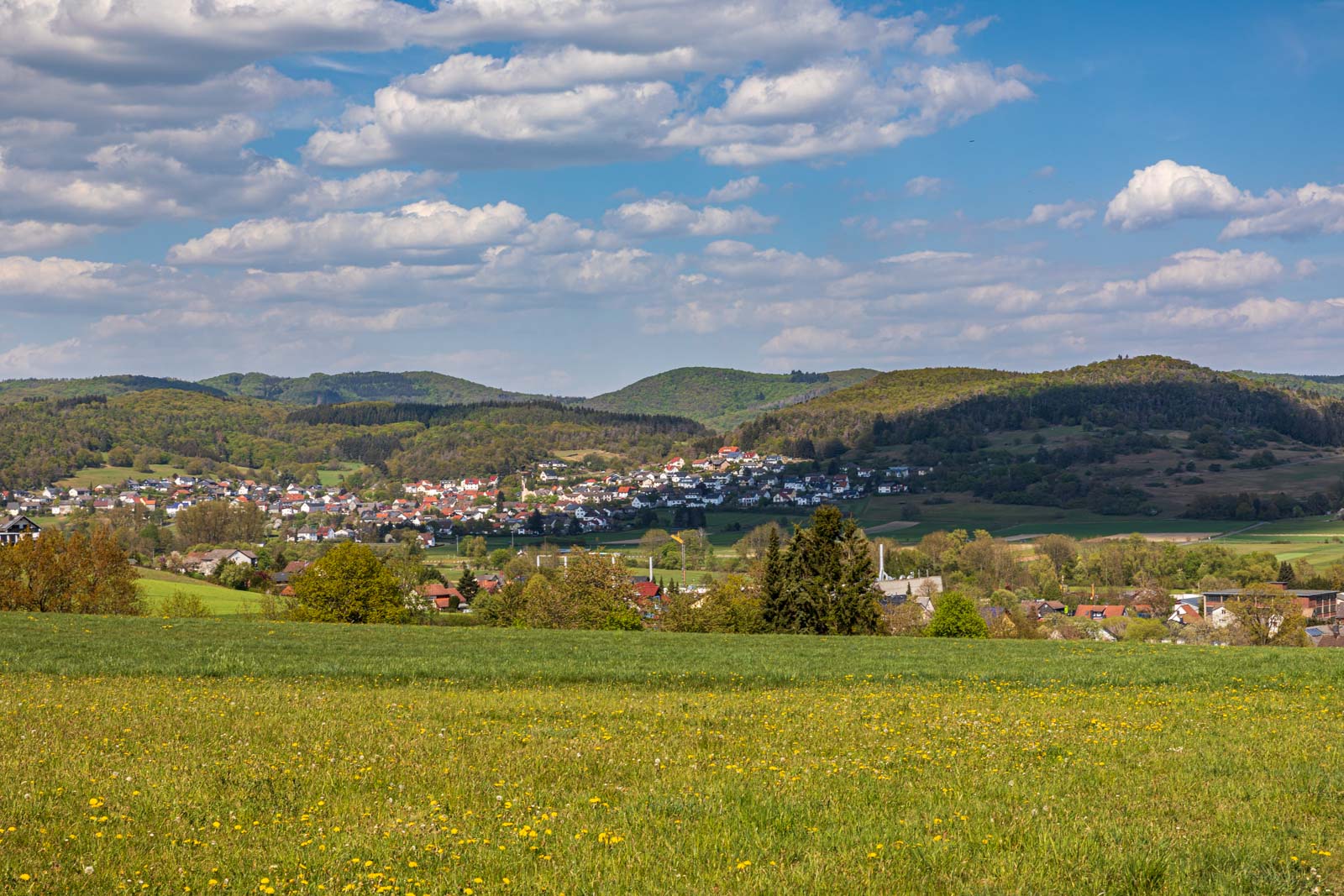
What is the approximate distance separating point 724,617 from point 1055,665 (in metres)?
45.6

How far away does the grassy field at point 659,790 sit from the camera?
9297 mm

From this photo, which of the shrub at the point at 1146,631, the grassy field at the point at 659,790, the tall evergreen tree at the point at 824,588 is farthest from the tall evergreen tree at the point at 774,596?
the shrub at the point at 1146,631

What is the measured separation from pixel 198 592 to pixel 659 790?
3923 inches

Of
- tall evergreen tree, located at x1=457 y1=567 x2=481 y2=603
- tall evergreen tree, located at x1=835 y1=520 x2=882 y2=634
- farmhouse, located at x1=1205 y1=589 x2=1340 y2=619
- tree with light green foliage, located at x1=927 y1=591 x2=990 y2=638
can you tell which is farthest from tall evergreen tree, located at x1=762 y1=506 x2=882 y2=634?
farmhouse, located at x1=1205 y1=589 x2=1340 y2=619

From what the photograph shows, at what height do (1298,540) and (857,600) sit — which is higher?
(857,600)

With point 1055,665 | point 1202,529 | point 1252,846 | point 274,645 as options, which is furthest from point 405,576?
point 1202,529

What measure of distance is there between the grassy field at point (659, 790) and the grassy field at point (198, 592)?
247 feet

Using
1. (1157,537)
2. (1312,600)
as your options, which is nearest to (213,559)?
(1312,600)

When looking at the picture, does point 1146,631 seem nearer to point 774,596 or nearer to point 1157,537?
point 774,596

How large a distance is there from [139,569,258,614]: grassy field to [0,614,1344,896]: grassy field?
75.3 meters

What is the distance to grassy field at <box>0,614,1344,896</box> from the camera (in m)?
9.30

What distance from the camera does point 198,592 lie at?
102 m

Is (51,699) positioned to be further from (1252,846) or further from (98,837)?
(1252,846)

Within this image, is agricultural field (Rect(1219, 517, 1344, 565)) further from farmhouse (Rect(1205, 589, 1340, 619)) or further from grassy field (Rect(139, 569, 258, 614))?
grassy field (Rect(139, 569, 258, 614))
